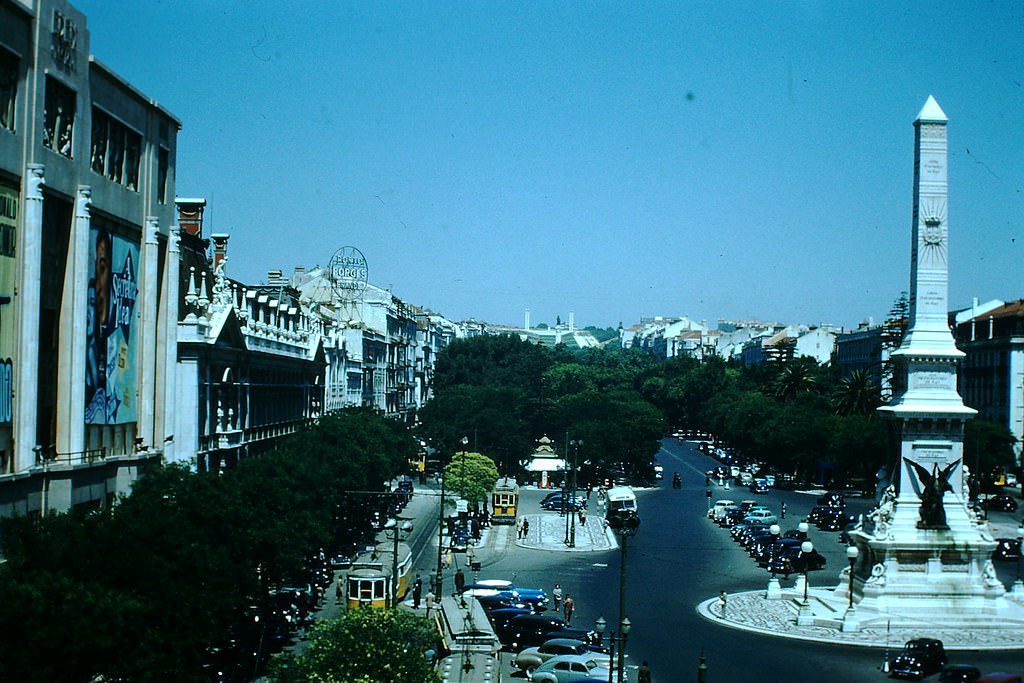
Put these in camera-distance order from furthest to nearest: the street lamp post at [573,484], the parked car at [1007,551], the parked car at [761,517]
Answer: the parked car at [761,517]
the street lamp post at [573,484]
the parked car at [1007,551]

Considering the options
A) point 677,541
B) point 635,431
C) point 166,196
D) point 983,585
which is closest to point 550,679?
point 983,585

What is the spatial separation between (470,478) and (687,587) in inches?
949

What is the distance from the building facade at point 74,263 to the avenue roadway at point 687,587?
15.4 meters

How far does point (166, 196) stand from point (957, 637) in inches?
1113

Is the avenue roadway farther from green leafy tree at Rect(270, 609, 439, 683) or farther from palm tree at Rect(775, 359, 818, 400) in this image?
palm tree at Rect(775, 359, 818, 400)

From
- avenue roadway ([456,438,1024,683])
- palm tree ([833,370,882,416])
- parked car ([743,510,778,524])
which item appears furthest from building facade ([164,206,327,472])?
palm tree ([833,370,882,416])

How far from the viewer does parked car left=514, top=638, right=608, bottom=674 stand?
114ft

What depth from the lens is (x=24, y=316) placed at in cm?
3083

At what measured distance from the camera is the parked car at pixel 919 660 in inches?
1366

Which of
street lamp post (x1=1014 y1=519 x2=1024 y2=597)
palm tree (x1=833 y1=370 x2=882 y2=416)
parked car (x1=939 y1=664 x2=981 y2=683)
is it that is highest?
palm tree (x1=833 y1=370 x2=882 y2=416)

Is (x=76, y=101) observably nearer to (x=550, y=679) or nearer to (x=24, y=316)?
(x=24, y=316)

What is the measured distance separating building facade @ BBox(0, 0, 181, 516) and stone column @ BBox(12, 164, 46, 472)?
3 centimetres

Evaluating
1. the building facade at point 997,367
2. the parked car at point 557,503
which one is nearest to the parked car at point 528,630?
the parked car at point 557,503

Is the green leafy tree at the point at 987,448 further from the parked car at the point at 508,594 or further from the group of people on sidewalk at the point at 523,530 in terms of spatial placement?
the parked car at the point at 508,594
